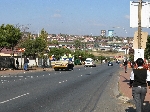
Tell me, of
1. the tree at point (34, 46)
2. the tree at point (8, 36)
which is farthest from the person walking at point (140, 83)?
the tree at point (34, 46)

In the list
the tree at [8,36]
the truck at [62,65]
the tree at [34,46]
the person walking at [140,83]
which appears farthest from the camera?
the tree at [34,46]

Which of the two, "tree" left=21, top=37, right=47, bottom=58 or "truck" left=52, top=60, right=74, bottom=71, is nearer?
"truck" left=52, top=60, right=74, bottom=71

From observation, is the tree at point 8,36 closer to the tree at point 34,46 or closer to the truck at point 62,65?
the truck at point 62,65

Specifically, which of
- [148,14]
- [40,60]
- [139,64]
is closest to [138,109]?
[139,64]

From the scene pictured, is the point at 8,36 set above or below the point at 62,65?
above

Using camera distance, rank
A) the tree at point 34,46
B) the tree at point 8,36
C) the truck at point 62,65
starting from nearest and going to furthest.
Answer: the tree at point 8,36, the truck at point 62,65, the tree at point 34,46

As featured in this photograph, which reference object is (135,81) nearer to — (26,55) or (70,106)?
(70,106)

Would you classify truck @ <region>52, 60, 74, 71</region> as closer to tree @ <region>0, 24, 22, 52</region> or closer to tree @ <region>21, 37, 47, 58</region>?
tree @ <region>0, 24, 22, 52</region>

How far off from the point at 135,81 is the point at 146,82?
294 millimetres

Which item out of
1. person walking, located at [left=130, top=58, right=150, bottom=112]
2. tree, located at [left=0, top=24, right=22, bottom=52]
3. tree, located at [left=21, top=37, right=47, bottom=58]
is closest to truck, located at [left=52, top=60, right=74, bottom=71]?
tree, located at [left=0, top=24, right=22, bottom=52]

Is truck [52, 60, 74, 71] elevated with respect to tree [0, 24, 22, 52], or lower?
lower

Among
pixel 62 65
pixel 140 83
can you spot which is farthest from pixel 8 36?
pixel 140 83

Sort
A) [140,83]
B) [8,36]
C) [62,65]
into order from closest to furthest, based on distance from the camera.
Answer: [140,83]
[8,36]
[62,65]

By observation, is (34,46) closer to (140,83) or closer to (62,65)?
(62,65)
